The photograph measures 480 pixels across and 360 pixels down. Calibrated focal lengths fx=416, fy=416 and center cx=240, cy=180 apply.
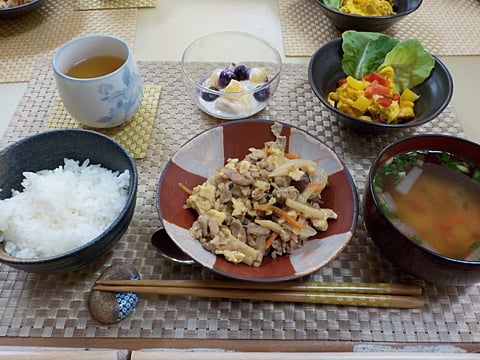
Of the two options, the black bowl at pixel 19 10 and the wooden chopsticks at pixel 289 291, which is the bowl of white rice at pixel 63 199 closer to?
the wooden chopsticks at pixel 289 291

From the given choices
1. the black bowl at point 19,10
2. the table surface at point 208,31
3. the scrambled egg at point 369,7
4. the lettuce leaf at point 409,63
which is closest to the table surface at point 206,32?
the table surface at point 208,31

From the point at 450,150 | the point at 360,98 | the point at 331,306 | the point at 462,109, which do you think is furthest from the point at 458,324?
the point at 462,109

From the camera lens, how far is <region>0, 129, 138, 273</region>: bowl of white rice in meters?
1.03

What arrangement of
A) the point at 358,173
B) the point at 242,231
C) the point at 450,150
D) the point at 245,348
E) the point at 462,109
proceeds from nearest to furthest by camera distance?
the point at 245,348, the point at 242,231, the point at 450,150, the point at 358,173, the point at 462,109

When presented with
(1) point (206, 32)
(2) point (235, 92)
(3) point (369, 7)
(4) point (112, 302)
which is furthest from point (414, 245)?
(1) point (206, 32)

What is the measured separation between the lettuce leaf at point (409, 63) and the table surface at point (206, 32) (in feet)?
0.68

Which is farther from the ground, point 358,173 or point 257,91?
point 257,91

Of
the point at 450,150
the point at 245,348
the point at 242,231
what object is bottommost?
the point at 245,348

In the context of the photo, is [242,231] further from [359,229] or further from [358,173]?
[358,173]

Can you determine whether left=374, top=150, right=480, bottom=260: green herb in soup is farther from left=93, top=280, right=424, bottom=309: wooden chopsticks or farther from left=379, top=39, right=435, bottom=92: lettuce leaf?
left=379, top=39, right=435, bottom=92: lettuce leaf

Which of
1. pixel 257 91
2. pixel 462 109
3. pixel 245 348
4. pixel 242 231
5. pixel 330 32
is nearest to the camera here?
pixel 245 348

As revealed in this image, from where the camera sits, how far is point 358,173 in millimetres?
1394

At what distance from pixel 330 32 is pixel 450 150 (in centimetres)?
103

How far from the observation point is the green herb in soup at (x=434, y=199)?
108cm
